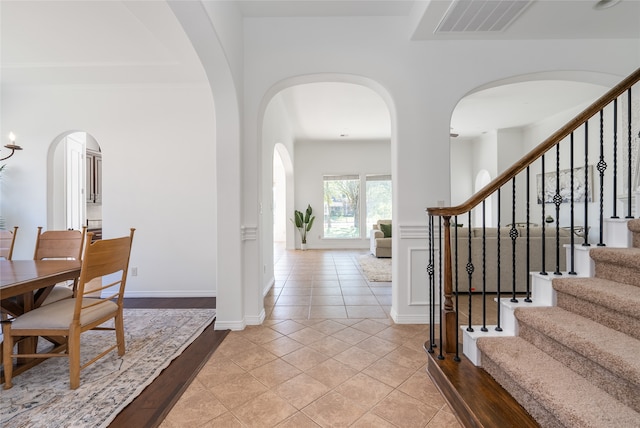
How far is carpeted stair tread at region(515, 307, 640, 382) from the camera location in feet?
3.79

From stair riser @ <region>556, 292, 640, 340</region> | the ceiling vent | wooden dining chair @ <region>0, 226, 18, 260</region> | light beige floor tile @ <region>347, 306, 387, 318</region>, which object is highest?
the ceiling vent

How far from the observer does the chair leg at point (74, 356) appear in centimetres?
175

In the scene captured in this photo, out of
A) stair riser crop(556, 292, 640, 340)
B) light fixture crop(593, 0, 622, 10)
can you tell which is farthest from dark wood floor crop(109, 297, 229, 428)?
light fixture crop(593, 0, 622, 10)

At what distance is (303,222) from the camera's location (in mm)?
8188

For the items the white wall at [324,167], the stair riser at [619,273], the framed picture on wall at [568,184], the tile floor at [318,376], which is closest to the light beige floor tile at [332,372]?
the tile floor at [318,376]

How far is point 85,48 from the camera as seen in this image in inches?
117

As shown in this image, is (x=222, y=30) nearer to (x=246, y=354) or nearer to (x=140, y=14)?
(x=140, y=14)

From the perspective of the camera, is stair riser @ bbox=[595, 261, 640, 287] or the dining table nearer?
stair riser @ bbox=[595, 261, 640, 287]

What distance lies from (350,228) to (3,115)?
718 centimetres

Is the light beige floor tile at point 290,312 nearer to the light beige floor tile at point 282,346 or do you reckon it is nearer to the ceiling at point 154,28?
the light beige floor tile at point 282,346

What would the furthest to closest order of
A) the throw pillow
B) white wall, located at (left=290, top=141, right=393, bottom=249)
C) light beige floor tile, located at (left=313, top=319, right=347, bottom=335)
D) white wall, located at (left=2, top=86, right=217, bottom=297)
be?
white wall, located at (left=290, top=141, right=393, bottom=249) → the throw pillow → white wall, located at (left=2, top=86, right=217, bottom=297) → light beige floor tile, located at (left=313, top=319, right=347, bottom=335)

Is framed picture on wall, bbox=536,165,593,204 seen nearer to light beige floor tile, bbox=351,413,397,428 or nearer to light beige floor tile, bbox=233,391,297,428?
light beige floor tile, bbox=351,413,397,428

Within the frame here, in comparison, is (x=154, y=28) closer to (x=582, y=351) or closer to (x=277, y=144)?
(x=277, y=144)

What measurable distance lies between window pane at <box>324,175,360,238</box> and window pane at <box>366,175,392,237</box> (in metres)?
0.36
